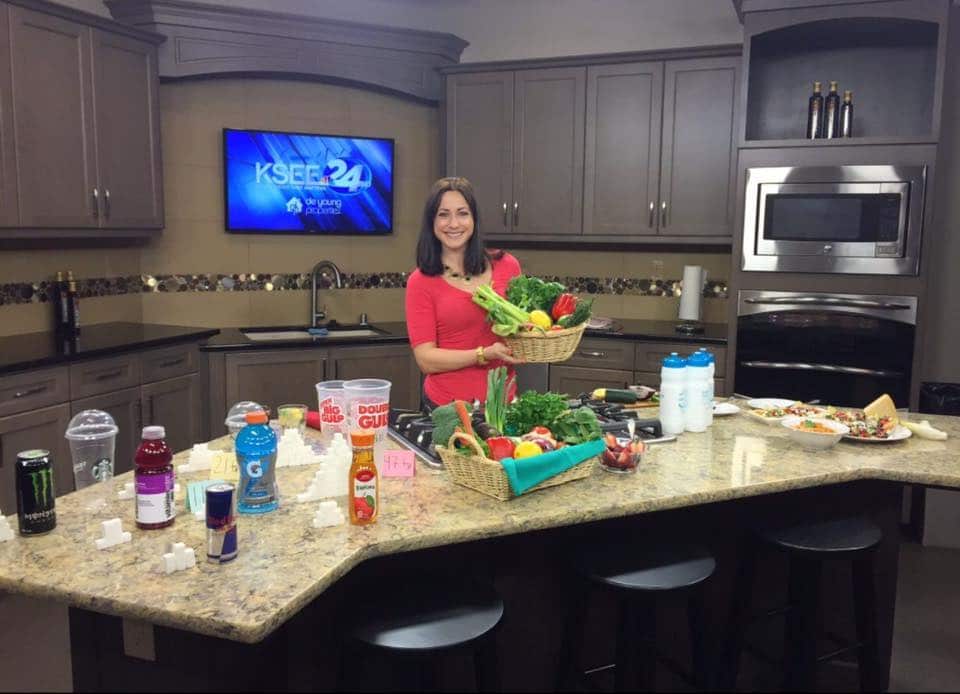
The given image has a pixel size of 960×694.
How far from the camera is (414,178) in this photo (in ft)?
17.6

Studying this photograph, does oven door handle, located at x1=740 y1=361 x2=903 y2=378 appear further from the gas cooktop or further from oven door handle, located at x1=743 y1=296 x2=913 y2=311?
the gas cooktop

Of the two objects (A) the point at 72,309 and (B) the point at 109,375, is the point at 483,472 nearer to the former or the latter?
(B) the point at 109,375

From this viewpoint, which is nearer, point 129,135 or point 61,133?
point 61,133

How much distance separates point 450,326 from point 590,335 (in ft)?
6.29

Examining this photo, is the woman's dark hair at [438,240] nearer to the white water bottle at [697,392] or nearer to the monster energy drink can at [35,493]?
Answer: the white water bottle at [697,392]

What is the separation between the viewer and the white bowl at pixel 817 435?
2.34 m

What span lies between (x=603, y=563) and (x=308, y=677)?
2.34 ft

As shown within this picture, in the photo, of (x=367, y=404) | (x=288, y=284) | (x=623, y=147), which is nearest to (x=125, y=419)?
(x=288, y=284)

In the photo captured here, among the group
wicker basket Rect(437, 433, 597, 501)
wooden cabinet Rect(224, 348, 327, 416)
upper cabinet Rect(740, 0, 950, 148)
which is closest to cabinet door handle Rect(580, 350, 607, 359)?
upper cabinet Rect(740, 0, 950, 148)

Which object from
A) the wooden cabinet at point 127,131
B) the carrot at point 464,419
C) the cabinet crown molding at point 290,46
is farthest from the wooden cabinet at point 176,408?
the carrot at point 464,419

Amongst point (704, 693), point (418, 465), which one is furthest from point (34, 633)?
point (704, 693)

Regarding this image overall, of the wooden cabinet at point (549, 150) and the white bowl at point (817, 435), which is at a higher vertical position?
the wooden cabinet at point (549, 150)

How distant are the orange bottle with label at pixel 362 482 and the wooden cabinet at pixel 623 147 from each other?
3403 millimetres

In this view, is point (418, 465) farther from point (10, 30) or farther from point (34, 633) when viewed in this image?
point (10, 30)
